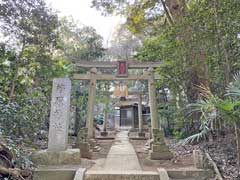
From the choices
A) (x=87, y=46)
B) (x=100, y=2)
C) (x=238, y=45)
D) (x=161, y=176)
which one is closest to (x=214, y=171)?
(x=161, y=176)

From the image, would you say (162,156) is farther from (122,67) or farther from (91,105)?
(122,67)

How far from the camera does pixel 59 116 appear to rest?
5801 mm

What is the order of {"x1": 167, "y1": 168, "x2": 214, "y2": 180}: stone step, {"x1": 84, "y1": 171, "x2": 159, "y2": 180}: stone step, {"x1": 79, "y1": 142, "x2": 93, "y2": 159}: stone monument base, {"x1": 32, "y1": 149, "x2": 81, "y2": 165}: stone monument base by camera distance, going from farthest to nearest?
1. {"x1": 79, "y1": 142, "x2": 93, "y2": 159}: stone monument base
2. {"x1": 32, "y1": 149, "x2": 81, "y2": 165}: stone monument base
3. {"x1": 167, "y1": 168, "x2": 214, "y2": 180}: stone step
4. {"x1": 84, "y1": 171, "x2": 159, "y2": 180}: stone step

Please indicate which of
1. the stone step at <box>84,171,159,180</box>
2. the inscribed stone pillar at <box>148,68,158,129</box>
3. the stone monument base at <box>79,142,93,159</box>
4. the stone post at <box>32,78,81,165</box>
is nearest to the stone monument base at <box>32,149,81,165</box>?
the stone post at <box>32,78,81,165</box>

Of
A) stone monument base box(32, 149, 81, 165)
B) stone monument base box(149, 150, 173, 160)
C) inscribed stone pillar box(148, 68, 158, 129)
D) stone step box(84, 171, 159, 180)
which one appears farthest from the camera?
inscribed stone pillar box(148, 68, 158, 129)

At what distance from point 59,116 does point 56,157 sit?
95cm

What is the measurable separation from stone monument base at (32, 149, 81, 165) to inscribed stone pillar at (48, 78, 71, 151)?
22 centimetres

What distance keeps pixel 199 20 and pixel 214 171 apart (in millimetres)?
3218

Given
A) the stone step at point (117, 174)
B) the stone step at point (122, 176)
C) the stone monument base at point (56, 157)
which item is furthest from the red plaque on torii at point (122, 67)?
the stone step at point (122, 176)

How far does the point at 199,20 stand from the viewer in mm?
5672

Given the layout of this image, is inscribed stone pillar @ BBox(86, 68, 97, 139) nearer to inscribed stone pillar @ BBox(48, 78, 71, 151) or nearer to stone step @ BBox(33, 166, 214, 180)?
inscribed stone pillar @ BBox(48, 78, 71, 151)

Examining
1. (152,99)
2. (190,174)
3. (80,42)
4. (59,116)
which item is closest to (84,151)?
(59,116)

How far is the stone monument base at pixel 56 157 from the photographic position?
5199 mm

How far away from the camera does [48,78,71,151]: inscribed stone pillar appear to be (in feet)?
18.4
